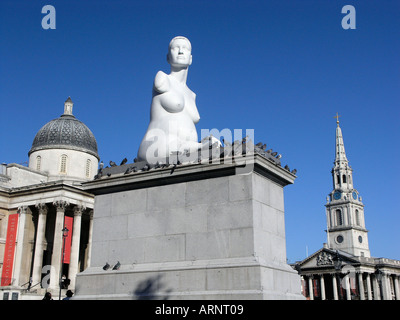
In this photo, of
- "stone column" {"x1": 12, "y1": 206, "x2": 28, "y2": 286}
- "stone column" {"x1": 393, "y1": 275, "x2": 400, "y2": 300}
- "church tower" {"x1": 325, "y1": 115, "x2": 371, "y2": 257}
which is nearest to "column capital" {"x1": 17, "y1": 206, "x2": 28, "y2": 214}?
"stone column" {"x1": 12, "y1": 206, "x2": 28, "y2": 286}

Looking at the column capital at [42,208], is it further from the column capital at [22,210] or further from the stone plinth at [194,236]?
the stone plinth at [194,236]

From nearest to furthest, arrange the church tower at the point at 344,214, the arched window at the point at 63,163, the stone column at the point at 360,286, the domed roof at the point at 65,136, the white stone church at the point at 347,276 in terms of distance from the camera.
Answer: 1. the arched window at the point at 63,163
2. the domed roof at the point at 65,136
3. the stone column at the point at 360,286
4. the white stone church at the point at 347,276
5. the church tower at the point at 344,214

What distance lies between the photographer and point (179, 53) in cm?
1410

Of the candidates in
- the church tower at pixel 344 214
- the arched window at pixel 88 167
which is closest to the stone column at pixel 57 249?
the arched window at pixel 88 167

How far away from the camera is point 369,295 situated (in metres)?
124

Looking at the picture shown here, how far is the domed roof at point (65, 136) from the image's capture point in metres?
69.9

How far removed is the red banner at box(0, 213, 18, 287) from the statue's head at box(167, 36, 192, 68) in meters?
49.7

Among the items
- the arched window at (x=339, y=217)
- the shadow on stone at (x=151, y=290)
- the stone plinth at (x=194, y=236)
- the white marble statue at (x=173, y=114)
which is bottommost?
the shadow on stone at (x=151, y=290)

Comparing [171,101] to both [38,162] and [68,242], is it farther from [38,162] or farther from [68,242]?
[38,162]

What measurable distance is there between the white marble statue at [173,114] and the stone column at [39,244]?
45923mm

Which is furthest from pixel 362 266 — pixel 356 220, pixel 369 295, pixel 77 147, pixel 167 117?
pixel 167 117

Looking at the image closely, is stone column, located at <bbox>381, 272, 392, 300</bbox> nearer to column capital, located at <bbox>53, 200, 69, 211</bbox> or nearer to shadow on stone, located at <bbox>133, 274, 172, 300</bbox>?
column capital, located at <bbox>53, 200, 69, 211</bbox>
